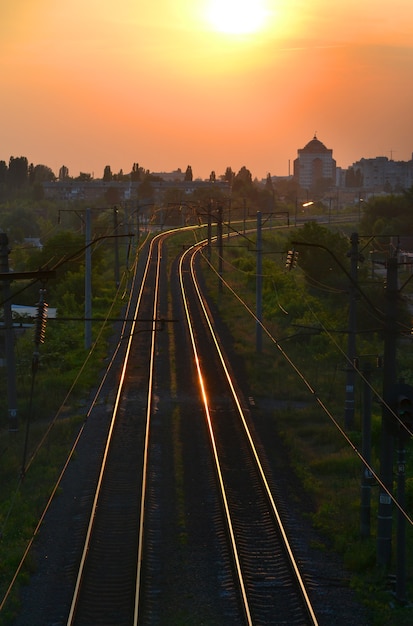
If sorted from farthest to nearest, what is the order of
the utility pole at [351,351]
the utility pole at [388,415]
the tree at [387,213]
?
the tree at [387,213] → the utility pole at [351,351] → the utility pole at [388,415]

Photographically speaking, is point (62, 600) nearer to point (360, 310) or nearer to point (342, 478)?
point (342, 478)

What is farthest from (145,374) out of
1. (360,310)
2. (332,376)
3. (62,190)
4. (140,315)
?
(62,190)

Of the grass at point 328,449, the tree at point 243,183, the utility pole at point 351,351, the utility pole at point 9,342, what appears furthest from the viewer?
the tree at point 243,183

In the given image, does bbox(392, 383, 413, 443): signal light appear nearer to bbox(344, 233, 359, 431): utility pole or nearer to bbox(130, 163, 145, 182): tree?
bbox(344, 233, 359, 431): utility pole

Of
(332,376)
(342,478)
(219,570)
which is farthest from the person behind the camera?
(332,376)

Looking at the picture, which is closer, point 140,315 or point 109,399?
point 109,399

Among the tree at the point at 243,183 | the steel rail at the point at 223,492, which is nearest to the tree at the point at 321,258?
the steel rail at the point at 223,492

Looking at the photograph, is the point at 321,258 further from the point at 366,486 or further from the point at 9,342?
the point at 366,486

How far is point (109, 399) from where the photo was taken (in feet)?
84.2

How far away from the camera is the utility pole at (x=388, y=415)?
1345 cm

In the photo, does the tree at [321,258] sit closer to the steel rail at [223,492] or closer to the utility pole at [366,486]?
the steel rail at [223,492]

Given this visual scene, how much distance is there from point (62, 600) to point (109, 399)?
12.9 m

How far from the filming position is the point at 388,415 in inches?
540

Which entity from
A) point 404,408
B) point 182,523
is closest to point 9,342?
point 182,523
